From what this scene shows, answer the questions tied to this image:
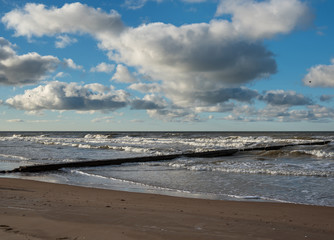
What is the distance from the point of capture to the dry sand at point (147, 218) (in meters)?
4.91

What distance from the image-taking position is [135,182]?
39.5 ft

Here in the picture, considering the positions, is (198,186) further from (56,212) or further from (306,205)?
(56,212)

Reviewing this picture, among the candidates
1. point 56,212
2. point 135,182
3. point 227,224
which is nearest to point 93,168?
point 135,182

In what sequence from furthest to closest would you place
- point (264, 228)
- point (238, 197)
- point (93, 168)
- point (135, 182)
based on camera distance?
point (93, 168) → point (135, 182) → point (238, 197) → point (264, 228)

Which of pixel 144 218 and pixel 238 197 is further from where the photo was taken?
pixel 238 197

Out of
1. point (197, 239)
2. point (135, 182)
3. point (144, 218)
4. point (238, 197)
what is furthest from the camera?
point (135, 182)

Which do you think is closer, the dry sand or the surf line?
the dry sand

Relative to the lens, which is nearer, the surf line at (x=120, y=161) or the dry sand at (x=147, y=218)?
the dry sand at (x=147, y=218)

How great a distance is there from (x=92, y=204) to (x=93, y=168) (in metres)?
9.44

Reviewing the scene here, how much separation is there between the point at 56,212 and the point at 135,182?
19.1 ft

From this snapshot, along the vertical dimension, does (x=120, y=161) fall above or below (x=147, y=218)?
below

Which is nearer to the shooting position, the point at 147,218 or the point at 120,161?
the point at 147,218

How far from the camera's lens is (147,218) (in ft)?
19.9

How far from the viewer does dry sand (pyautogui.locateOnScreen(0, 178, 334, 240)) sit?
4.91 m
